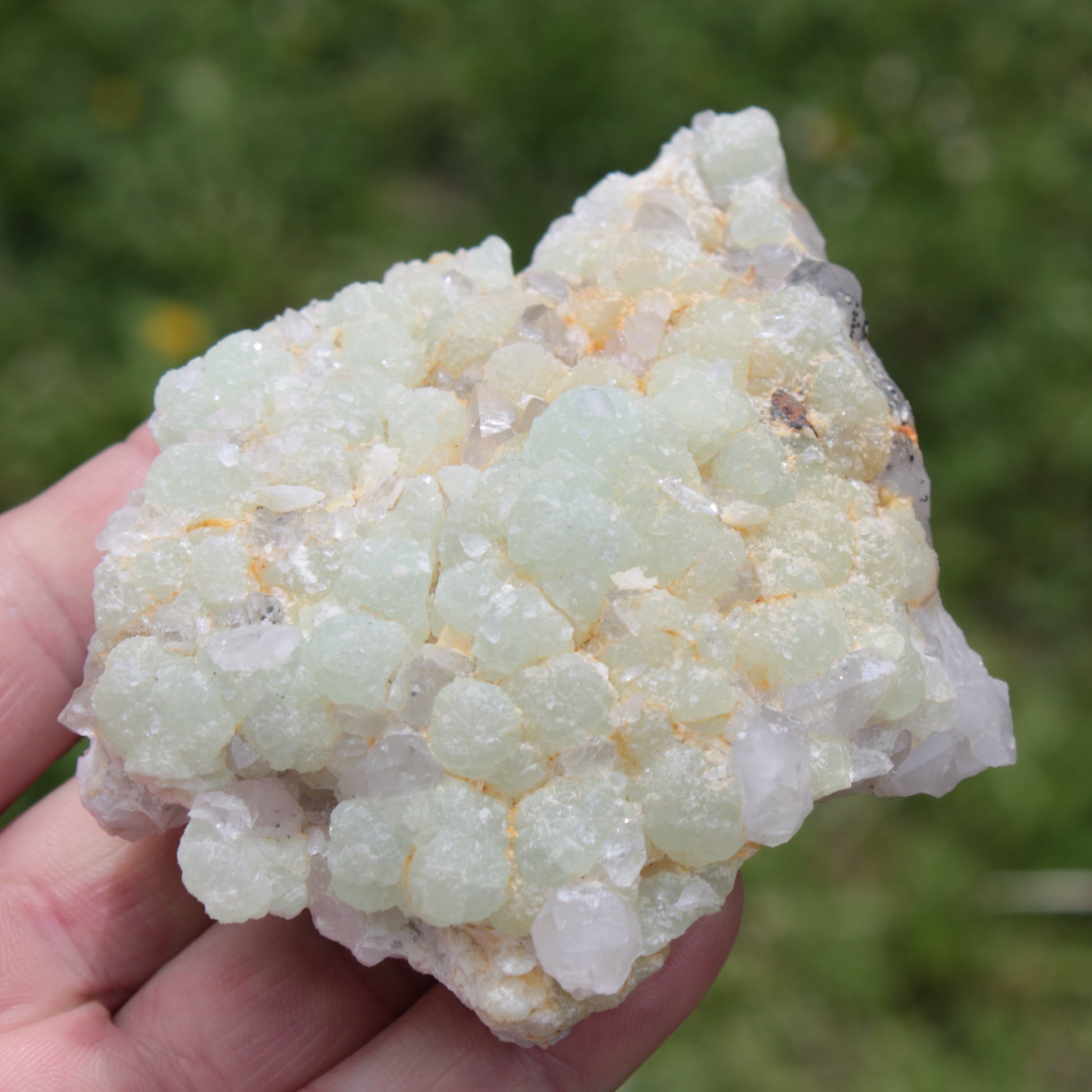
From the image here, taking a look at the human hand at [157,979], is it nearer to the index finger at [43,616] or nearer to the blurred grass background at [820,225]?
the index finger at [43,616]

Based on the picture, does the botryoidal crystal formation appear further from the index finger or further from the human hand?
the index finger

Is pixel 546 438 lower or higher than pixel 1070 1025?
higher

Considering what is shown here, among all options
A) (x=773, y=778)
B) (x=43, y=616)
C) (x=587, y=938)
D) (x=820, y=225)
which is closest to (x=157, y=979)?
(x=43, y=616)

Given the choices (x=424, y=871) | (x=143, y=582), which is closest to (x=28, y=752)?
(x=143, y=582)

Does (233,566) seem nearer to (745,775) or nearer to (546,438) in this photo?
(546,438)

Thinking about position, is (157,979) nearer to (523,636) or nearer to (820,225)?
(523,636)

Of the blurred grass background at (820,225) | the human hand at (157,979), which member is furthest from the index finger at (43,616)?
the blurred grass background at (820,225)

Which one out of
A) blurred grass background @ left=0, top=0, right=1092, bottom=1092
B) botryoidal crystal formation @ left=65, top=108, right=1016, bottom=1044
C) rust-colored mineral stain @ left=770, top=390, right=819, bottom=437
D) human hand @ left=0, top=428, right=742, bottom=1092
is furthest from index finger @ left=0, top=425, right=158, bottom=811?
rust-colored mineral stain @ left=770, top=390, right=819, bottom=437
